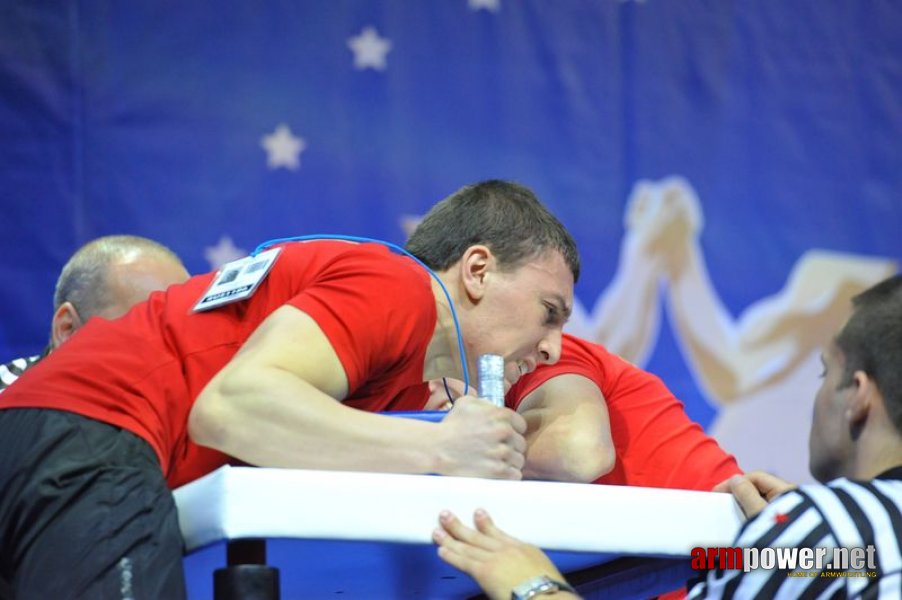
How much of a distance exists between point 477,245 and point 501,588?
0.73 metres

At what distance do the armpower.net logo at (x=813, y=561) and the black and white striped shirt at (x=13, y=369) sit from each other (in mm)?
1563

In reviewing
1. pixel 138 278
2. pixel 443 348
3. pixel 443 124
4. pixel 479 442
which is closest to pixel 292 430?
pixel 479 442

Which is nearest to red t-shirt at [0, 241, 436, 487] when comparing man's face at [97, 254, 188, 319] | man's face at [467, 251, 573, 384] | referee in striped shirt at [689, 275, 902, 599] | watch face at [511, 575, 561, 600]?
man's face at [467, 251, 573, 384]

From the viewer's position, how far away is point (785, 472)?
3320mm

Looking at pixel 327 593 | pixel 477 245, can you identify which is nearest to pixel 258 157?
pixel 477 245

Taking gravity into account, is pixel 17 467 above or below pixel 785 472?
below

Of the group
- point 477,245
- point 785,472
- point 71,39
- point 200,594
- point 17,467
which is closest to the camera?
point 17,467

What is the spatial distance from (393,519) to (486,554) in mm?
105

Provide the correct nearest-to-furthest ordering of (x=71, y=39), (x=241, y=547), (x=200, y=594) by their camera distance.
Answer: (x=241, y=547)
(x=200, y=594)
(x=71, y=39)

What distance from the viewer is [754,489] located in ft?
5.25

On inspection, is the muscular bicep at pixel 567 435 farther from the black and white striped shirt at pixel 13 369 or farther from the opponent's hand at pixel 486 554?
the black and white striped shirt at pixel 13 369

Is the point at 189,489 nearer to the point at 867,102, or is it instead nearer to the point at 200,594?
the point at 200,594

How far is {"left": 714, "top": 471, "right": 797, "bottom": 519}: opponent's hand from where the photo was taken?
157cm

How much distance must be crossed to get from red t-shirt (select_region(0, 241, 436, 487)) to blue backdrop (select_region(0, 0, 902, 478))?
3.45 ft
